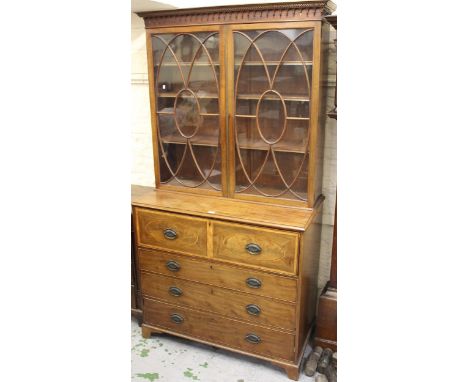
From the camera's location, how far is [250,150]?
215 cm

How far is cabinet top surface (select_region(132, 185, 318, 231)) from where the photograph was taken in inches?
74.7

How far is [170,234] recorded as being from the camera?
2150 mm

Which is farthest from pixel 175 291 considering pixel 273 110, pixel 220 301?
pixel 273 110

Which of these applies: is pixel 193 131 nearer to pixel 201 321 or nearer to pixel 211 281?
pixel 211 281

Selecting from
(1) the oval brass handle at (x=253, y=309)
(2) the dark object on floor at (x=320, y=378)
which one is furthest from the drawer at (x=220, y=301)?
(2) the dark object on floor at (x=320, y=378)

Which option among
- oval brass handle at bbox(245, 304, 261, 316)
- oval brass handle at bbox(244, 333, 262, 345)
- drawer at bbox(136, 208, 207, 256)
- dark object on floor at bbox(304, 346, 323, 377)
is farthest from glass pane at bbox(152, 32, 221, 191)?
dark object on floor at bbox(304, 346, 323, 377)

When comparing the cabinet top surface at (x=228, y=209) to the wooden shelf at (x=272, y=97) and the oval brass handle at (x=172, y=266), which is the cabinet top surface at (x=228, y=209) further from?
the wooden shelf at (x=272, y=97)

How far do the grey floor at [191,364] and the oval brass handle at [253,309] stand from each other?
36 cm

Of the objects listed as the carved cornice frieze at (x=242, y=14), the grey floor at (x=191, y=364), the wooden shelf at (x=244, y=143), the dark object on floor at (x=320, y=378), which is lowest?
the grey floor at (x=191, y=364)

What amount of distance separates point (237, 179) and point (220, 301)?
2.28 feet

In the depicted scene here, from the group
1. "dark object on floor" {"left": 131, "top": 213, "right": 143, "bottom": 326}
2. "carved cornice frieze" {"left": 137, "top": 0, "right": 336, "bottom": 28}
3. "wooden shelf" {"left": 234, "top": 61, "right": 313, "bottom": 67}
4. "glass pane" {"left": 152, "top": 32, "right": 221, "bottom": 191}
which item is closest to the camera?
"carved cornice frieze" {"left": 137, "top": 0, "right": 336, "bottom": 28}

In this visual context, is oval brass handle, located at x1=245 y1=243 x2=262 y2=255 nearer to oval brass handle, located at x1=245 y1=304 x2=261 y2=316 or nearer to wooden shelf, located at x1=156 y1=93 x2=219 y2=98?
oval brass handle, located at x1=245 y1=304 x2=261 y2=316

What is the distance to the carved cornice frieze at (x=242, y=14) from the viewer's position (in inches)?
69.9
